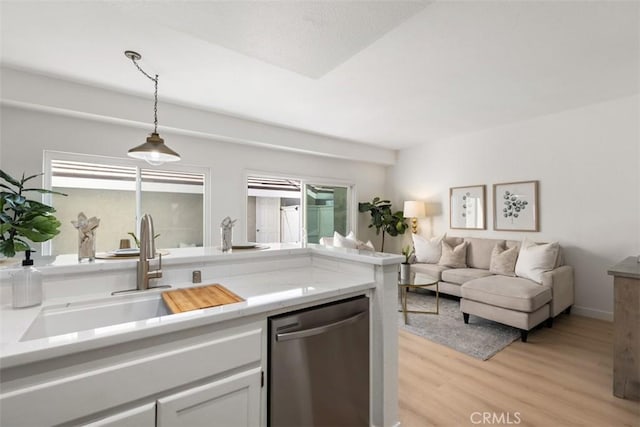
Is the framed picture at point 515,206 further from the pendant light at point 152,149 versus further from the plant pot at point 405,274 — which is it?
the pendant light at point 152,149

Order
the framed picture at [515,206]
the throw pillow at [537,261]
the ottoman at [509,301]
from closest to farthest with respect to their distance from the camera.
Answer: the ottoman at [509,301] < the throw pillow at [537,261] < the framed picture at [515,206]

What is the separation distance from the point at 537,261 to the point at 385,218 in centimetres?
255

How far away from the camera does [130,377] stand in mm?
943

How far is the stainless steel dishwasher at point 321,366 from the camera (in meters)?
1.25

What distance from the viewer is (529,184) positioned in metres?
4.08

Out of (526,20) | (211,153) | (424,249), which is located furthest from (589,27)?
(211,153)

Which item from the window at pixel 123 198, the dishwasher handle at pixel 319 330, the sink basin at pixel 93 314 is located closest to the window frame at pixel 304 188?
the window at pixel 123 198

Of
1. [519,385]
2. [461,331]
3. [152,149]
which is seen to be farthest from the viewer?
[461,331]

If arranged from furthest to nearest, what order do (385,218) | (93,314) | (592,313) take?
(385,218), (592,313), (93,314)

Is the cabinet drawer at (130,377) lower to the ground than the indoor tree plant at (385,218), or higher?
lower

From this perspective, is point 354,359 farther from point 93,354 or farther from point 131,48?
point 131,48

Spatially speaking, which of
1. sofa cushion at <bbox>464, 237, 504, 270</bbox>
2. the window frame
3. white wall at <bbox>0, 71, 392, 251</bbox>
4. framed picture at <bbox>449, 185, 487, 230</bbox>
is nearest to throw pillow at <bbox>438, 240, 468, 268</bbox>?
sofa cushion at <bbox>464, 237, 504, 270</bbox>

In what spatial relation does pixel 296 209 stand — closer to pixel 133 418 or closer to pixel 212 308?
pixel 212 308

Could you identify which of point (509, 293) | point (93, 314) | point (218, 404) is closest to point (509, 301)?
point (509, 293)
